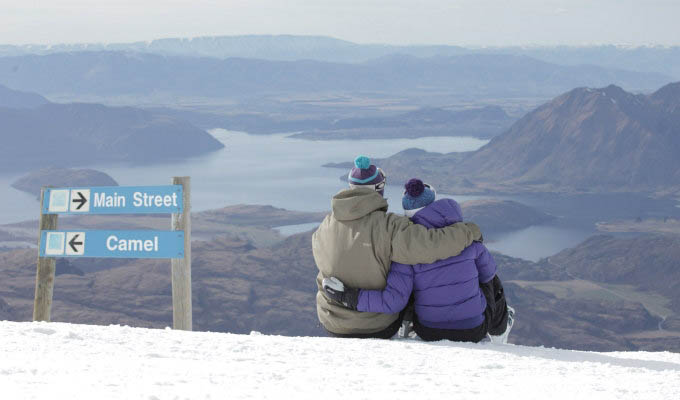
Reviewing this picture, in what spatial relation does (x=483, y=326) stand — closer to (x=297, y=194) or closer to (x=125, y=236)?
(x=125, y=236)

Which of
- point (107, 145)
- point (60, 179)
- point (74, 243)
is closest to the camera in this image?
point (74, 243)

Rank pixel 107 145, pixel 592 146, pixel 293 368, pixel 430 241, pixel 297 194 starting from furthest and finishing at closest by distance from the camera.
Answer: pixel 107 145, pixel 592 146, pixel 297 194, pixel 430 241, pixel 293 368

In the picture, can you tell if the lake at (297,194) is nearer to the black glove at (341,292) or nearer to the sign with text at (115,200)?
the sign with text at (115,200)

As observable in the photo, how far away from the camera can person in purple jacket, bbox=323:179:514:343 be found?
369 centimetres

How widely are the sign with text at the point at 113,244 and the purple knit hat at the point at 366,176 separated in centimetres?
136

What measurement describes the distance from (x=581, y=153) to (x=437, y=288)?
187 m

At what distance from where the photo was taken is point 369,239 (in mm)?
3693

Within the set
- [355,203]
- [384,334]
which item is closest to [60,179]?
[384,334]

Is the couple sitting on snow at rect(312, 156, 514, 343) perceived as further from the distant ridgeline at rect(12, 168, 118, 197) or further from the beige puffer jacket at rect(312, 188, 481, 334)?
the distant ridgeline at rect(12, 168, 118, 197)

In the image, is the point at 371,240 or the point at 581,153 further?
the point at 581,153

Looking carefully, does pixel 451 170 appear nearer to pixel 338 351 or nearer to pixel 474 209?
pixel 474 209

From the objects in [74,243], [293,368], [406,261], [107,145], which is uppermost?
[406,261]

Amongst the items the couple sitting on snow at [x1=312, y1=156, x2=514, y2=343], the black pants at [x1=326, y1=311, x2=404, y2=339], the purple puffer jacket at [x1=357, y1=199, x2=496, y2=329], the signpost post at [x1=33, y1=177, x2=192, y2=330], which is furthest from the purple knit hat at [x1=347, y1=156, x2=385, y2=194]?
the signpost post at [x1=33, y1=177, x2=192, y2=330]

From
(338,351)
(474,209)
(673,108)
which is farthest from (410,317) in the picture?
(673,108)
